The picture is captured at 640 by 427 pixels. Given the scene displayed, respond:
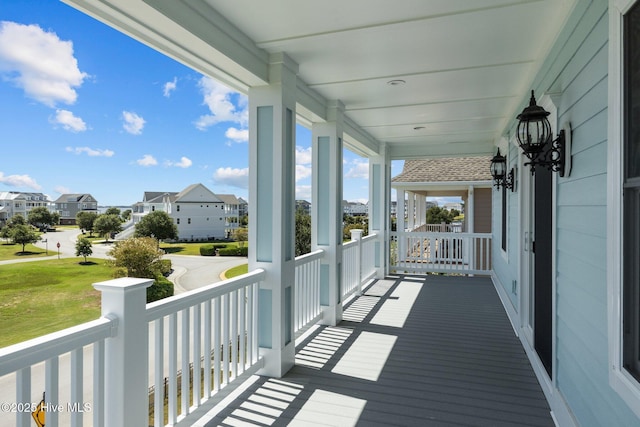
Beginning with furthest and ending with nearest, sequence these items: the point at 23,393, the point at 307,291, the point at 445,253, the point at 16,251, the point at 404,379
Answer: the point at 445,253
the point at 307,291
the point at 404,379
the point at 16,251
the point at 23,393

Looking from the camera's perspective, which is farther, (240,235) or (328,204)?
(328,204)

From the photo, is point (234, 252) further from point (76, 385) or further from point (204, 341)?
point (76, 385)

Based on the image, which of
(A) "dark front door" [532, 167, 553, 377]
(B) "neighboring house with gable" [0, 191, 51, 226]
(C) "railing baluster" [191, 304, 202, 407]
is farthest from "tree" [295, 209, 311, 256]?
(B) "neighboring house with gable" [0, 191, 51, 226]

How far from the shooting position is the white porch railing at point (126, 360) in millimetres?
1468

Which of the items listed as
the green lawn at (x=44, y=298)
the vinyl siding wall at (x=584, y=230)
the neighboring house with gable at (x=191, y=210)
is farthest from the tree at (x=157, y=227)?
the vinyl siding wall at (x=584, y=230)

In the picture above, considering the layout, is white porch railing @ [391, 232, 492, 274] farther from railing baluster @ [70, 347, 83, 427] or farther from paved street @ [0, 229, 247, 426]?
railing baluster @ [70, 347, 83, 427]

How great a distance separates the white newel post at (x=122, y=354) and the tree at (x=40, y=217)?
78 cm

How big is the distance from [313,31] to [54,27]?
184 centimetres

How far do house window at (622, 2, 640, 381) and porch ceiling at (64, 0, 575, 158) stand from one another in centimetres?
123

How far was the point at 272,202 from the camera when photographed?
3.25m

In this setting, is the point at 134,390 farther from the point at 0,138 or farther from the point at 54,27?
the point at 54,27

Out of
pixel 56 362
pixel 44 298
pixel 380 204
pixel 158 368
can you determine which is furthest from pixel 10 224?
pixel 380 204

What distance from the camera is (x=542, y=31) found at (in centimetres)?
281

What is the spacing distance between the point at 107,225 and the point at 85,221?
0.43ft
